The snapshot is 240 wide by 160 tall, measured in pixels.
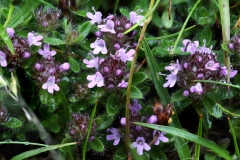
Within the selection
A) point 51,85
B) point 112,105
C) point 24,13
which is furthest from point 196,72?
point 24,13

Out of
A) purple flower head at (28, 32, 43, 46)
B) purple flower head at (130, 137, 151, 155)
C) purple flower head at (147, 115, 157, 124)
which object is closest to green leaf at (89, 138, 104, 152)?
purple flower head at (130, 137, 151, 155)

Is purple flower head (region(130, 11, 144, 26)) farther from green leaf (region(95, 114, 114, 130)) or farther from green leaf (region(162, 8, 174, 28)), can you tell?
green leaf (region(95, 114, 114, 130))

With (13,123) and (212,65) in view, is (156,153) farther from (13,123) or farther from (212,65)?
(13,123)

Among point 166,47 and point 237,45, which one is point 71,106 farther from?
point 237,45

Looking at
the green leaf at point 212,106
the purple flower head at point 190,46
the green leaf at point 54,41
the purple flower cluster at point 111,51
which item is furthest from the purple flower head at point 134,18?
the green leaf at point 212,106

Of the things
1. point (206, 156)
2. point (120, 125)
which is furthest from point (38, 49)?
point (206, 156)
